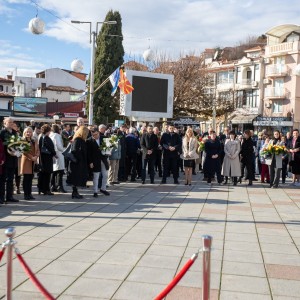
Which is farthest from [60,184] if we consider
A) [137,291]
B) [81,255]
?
[137,291]

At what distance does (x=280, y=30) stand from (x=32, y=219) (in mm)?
54032

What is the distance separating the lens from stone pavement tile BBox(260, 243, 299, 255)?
6.56 m

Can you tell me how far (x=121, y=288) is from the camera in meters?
4.81

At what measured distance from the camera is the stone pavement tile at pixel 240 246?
6.60 metres

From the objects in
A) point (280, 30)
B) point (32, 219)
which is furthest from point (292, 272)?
point (280, 30)

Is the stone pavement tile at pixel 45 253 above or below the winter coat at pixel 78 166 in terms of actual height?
below

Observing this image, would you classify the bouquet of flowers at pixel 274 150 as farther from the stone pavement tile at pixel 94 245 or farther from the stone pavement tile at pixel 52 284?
the stone pavement tile at pixel 52 284

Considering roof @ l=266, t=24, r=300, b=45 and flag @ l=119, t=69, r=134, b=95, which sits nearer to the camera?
flag @ l=119, t=69, r=134, b=95

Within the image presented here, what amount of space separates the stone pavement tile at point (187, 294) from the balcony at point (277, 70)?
52.7 metres

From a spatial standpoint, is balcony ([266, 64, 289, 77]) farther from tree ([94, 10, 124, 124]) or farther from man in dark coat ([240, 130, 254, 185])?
man in dark coat ([240, 130, 254, 185])

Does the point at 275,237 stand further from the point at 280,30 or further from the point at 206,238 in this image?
the point at 280,30

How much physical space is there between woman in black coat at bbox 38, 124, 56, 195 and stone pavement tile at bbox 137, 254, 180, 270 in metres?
5.87

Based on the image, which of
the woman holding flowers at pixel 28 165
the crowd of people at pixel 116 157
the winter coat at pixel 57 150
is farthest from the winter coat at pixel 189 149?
the woman holding flowers at pixel 28 165

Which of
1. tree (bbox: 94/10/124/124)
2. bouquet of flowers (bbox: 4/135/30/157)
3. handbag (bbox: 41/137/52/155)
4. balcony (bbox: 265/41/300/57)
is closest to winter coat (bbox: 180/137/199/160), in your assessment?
handbag (bbox: 41/137/52/155)
